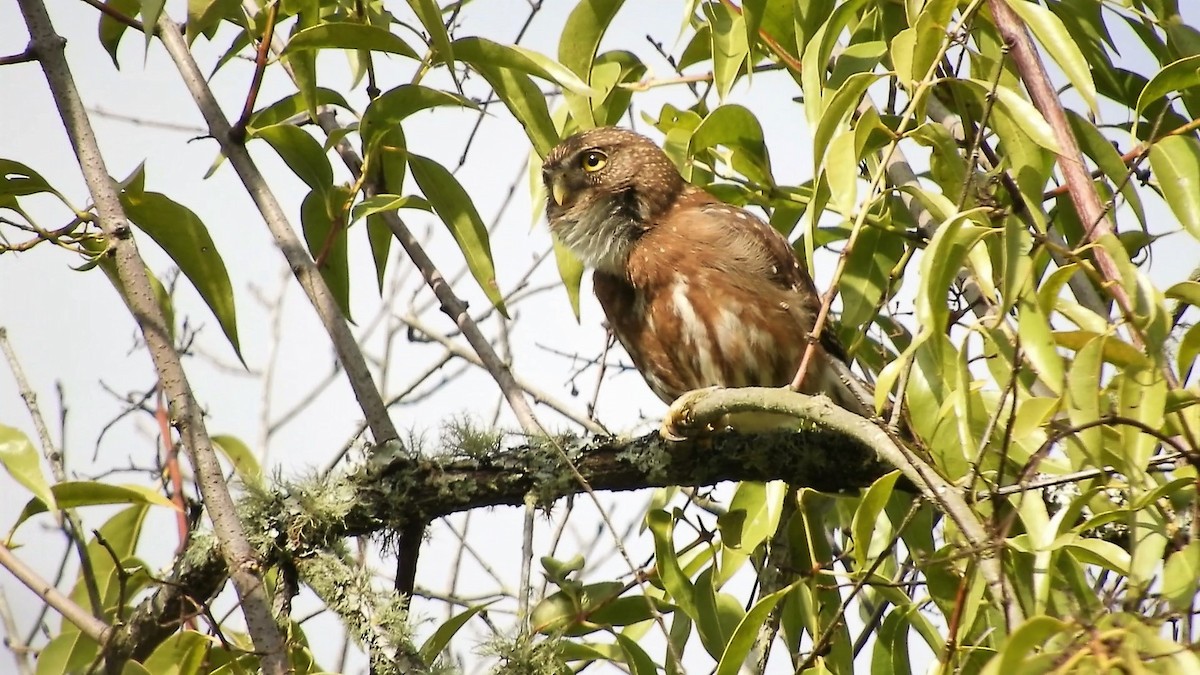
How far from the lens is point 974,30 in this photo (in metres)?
3.07

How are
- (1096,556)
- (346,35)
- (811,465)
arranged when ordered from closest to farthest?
1. (1096,556)
2. (346,35)
3. (811,465)

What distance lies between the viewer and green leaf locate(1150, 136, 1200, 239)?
→ 239cm

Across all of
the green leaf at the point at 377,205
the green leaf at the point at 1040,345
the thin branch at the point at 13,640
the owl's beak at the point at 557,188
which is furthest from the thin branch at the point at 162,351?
the thin branch at the point at 13,640

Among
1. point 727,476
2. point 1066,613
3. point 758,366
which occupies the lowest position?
point 1066,613

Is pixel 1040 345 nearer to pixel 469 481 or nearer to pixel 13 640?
pixel 469 481

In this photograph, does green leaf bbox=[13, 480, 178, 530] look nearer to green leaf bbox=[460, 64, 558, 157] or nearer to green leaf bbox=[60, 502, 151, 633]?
green leaf bbox=[60, 502, 151, 633]

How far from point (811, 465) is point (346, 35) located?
146 centimetres

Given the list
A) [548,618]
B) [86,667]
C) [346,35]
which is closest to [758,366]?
[548,618]

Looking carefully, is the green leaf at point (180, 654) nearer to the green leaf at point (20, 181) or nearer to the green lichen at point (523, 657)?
the green lichen at point (523, 657)

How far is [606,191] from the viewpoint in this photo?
14.2ft

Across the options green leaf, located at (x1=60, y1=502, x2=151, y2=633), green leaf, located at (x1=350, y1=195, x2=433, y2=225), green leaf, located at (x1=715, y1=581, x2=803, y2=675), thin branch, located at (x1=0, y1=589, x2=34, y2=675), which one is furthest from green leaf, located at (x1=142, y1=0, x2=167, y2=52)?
thin branch, located at (x1=0, y1=589, x2=34, y2=675)

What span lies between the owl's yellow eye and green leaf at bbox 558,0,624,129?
118 cm

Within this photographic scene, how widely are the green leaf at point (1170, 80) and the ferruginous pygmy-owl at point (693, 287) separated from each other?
131 centimetres

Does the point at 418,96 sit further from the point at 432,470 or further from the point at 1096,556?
the point at 1096,556
